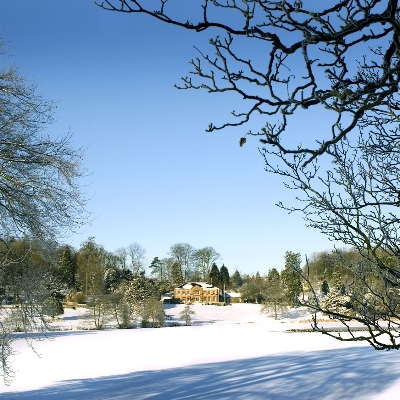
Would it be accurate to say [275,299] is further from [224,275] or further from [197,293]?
[224,275]

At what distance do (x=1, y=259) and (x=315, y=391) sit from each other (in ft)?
25.8

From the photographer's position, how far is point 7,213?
262 inches

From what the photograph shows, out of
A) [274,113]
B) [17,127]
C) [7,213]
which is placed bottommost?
[274,113]

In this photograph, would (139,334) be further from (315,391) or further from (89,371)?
(315,391)

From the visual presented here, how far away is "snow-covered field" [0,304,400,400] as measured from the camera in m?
11.0

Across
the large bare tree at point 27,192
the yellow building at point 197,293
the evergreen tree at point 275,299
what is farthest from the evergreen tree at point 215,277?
the large bare tree at point 27,192

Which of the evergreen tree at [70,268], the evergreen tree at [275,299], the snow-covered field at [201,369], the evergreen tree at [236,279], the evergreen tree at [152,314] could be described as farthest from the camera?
the evergreen tree at [236,279]

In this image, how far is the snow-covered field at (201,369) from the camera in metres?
11.0

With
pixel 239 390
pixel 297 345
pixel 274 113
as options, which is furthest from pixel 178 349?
pixel 274 113

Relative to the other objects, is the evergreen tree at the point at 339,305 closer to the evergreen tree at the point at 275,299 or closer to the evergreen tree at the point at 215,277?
the evergreen tree at the point at 275,299

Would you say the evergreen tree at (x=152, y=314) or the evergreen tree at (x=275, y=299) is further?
the evergreen tree at (x=275, y=299)

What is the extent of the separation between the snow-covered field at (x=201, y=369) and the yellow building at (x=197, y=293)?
29.8 metres

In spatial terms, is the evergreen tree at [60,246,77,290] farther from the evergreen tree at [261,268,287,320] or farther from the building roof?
the evergreen tree at [261,268,287,320]

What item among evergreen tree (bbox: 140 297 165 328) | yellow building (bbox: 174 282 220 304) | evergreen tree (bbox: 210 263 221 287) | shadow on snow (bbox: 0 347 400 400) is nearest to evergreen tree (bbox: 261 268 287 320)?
yellow building (bbox: 174 282 220 304)
